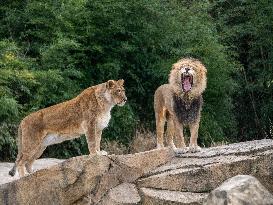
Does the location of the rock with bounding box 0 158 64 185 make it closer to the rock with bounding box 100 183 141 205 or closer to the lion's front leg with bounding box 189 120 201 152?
the rock with bounding box 100 183 141 205

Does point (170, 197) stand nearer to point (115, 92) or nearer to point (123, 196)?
point (123, 196)

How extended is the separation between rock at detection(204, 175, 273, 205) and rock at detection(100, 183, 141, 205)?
196 centimetres

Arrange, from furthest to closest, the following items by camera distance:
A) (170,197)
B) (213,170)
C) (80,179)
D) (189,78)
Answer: (189,78) → (80,179) → (213,170) → (170,197)

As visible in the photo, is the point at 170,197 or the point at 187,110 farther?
the point at 187,110

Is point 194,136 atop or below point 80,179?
atop

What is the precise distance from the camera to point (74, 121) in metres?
11.2

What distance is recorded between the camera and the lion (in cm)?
1104

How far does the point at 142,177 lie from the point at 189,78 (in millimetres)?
1591

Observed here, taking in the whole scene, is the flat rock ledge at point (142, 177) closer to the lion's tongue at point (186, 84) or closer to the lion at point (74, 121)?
the lion at point (74, 121)

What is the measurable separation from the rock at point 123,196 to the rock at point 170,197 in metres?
0.13

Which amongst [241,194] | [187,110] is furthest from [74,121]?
[241,194]

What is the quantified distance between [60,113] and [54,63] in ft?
27.7

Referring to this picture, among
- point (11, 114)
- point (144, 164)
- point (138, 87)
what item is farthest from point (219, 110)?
point (144, 164)

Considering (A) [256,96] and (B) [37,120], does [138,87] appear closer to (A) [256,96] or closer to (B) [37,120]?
(A) [256,96]
